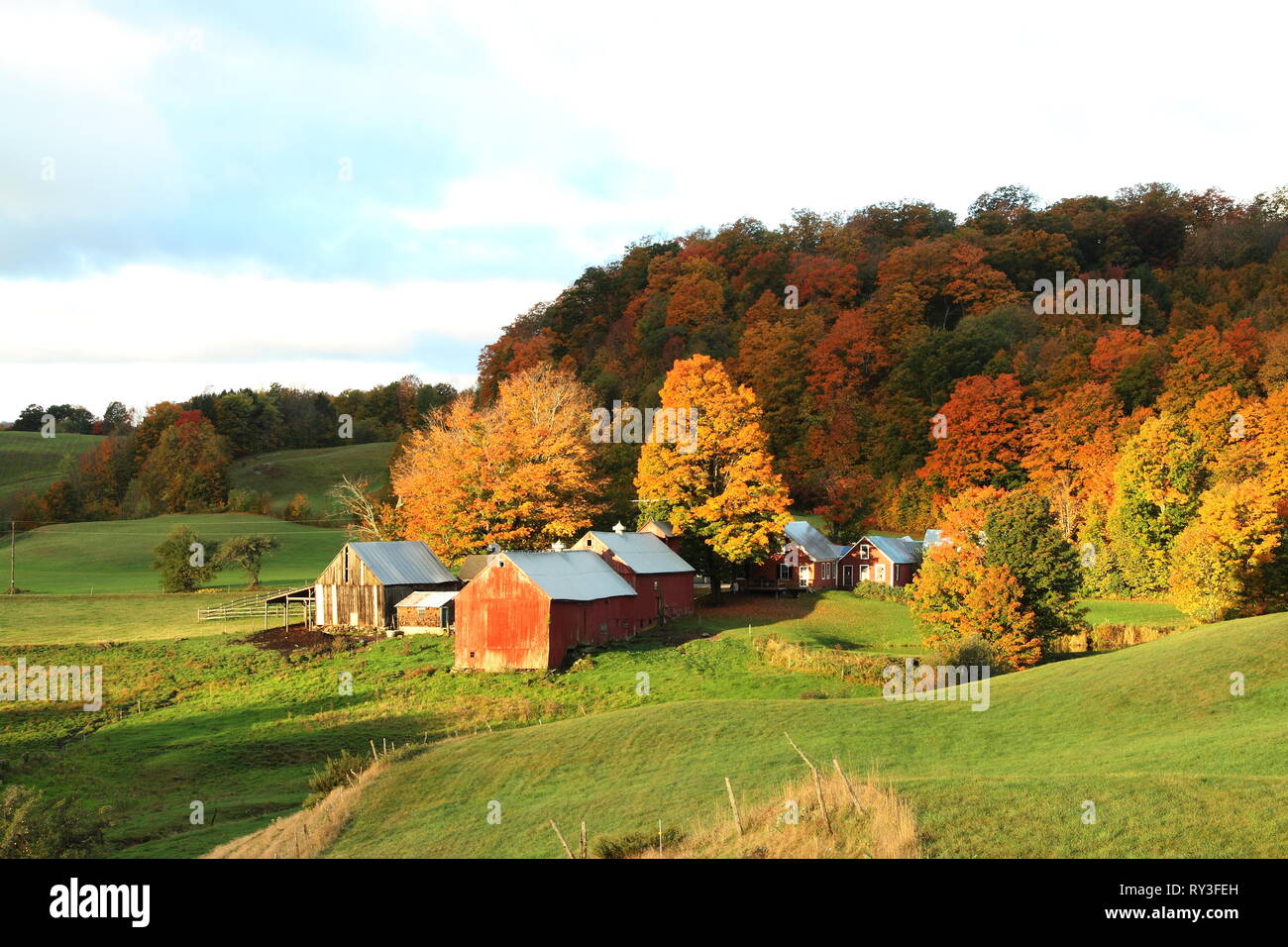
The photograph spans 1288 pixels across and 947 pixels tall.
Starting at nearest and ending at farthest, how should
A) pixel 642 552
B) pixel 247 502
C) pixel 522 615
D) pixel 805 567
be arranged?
pixel 522 615, pixel 642 552, pixel 805 567, pixel 247 502

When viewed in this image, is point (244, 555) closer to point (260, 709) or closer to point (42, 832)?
point (260, 709)

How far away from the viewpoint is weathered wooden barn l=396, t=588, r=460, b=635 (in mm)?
49781

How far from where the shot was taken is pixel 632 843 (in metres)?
16.6

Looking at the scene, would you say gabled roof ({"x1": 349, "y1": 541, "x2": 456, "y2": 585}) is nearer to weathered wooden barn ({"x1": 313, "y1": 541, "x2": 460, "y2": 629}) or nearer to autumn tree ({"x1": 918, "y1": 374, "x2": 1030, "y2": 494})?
weathered wooden barn ({"x1": 313, "y1": 541, "x2": 460, "y2": 629})

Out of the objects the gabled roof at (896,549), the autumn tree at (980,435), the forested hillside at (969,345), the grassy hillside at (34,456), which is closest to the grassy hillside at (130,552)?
the forested hillside at (969,345)

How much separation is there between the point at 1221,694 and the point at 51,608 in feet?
200

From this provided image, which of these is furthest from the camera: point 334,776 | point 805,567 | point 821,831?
point 805,567

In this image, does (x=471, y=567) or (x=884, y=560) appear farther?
(x=884, y=560)

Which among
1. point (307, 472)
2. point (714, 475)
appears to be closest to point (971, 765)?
point (714, 475)

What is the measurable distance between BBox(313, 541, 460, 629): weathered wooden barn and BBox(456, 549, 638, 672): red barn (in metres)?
8.81

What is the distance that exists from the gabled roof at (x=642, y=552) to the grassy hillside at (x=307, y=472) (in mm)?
70777

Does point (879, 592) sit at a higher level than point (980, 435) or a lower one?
lower

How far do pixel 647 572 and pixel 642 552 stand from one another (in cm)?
222
